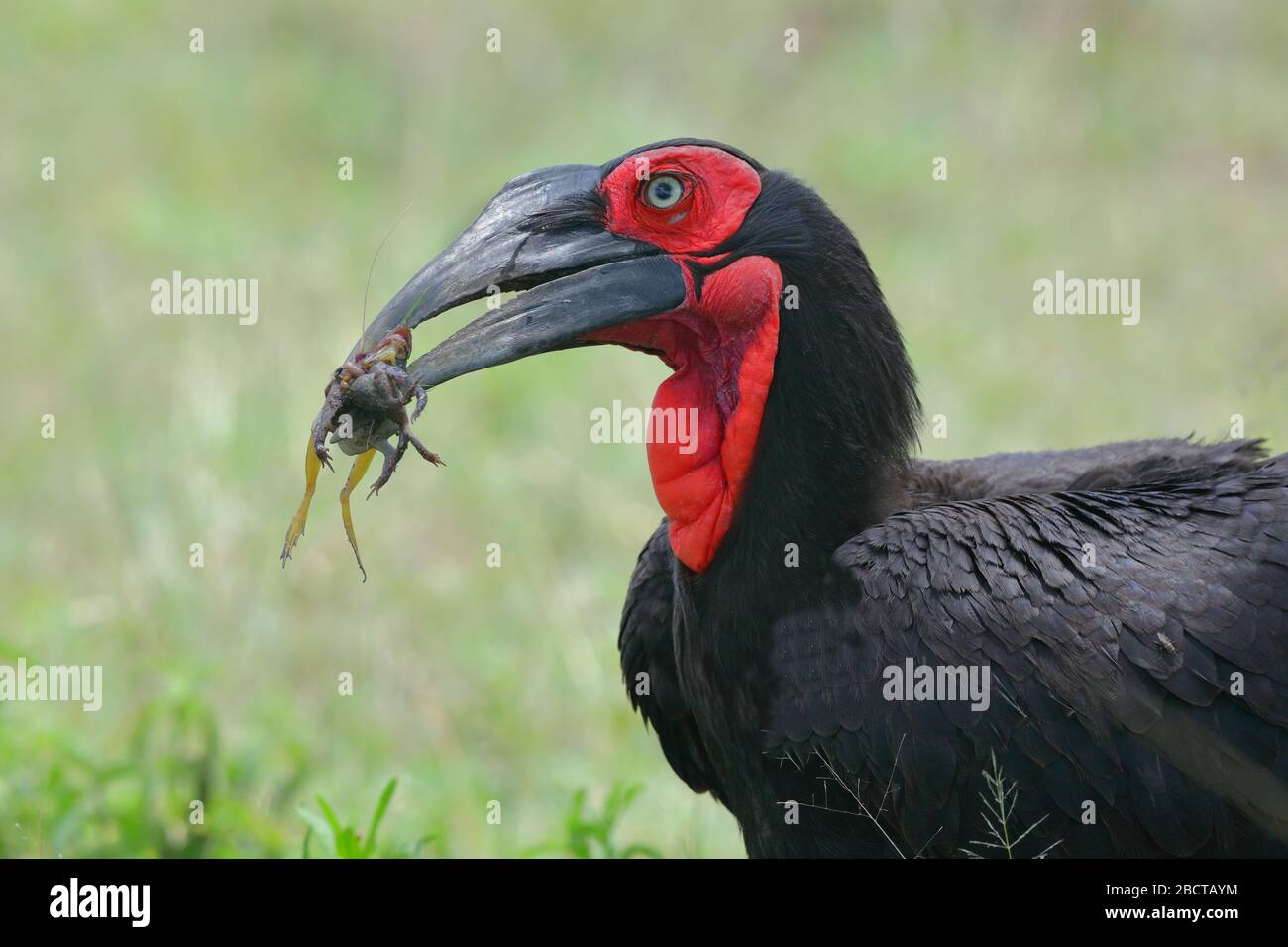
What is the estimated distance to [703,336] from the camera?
4.11 m

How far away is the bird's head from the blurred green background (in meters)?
1.25

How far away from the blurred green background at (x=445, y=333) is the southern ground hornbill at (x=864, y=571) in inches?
39.9

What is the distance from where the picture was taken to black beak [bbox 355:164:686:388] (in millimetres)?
3883

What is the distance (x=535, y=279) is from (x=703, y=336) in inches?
17.4

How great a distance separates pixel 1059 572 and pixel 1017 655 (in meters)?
0.22

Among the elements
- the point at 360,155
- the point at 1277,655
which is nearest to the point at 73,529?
the point at 360,155
